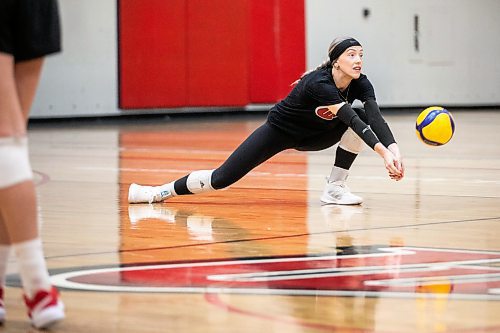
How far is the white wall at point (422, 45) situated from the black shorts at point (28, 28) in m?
15.7

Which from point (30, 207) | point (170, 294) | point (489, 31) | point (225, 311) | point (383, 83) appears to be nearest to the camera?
point (30, 207)

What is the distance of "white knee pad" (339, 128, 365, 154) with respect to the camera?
6359 mm

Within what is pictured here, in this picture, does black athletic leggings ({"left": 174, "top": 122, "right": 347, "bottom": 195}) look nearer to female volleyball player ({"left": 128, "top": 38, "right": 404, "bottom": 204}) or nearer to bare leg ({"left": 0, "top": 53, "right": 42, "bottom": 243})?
female volleyball player ({"left": 128, "top": 38, "right": 404, "bottom": 204})

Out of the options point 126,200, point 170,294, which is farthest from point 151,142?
point 170,294

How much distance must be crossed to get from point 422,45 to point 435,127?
14.8 metres

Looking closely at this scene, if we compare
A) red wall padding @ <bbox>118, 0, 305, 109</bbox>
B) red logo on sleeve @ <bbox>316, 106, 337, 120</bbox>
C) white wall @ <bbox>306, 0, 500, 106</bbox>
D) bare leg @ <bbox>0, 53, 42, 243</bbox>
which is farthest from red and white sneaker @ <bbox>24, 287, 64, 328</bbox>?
white wall @ <bbox>306, 0, 500, 106</bbox>

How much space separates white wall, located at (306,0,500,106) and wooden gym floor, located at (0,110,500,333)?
1025cm

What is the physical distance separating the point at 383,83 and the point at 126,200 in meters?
13.8

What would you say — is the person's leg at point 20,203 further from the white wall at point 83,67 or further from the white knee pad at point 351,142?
the white wall at point 83,67

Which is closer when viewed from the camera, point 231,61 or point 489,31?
point 231,61

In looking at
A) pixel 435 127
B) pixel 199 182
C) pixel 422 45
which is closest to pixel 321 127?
pixel 435 127

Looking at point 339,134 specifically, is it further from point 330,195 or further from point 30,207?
point 30,207

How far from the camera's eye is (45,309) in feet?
10.3

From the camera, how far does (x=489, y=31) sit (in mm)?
21641
